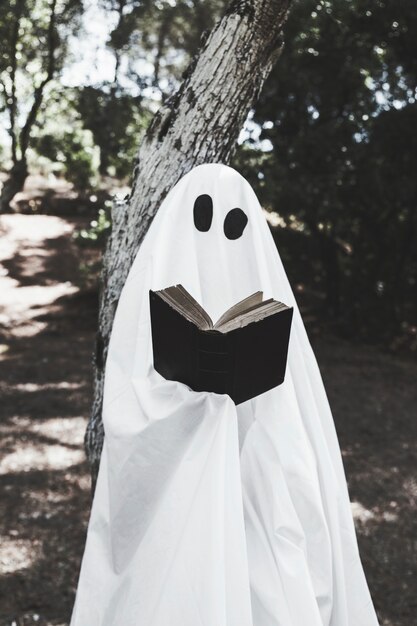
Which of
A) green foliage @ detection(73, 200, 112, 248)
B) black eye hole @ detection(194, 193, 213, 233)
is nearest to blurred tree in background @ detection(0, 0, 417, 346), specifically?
green foliage @ detection(73, 200, 112, 248)

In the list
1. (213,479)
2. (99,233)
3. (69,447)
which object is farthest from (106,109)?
(213,479)

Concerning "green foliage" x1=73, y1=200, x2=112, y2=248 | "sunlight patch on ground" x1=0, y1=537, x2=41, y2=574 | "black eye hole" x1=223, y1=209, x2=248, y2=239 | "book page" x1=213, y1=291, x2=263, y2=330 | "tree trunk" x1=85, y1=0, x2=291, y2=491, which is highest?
"tree trunk" x1=85, y1=0, x2=291, y2=491

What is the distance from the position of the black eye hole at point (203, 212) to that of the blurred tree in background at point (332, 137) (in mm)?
6804

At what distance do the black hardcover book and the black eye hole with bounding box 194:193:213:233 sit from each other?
338 mm

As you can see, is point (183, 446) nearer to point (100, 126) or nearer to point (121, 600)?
point (121, 600)

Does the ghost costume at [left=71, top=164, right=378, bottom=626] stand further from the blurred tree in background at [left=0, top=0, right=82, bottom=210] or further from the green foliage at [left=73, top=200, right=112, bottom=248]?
the green foliage at [left=73, top=200, right=112, bottom=248]

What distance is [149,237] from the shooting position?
8.41 feet

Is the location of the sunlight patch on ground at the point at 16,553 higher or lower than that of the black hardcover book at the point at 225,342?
lower

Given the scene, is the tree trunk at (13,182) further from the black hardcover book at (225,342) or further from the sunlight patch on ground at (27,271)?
the sunlight patch on ground at (27,271)

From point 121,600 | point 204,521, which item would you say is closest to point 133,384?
point 204,521

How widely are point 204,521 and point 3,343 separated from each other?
8808 millimetres

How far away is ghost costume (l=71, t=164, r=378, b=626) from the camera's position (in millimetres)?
2084

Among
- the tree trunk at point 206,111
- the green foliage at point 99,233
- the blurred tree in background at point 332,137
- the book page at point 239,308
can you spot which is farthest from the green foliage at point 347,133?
the book page at point 239,308

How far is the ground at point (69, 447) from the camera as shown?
171 inches
